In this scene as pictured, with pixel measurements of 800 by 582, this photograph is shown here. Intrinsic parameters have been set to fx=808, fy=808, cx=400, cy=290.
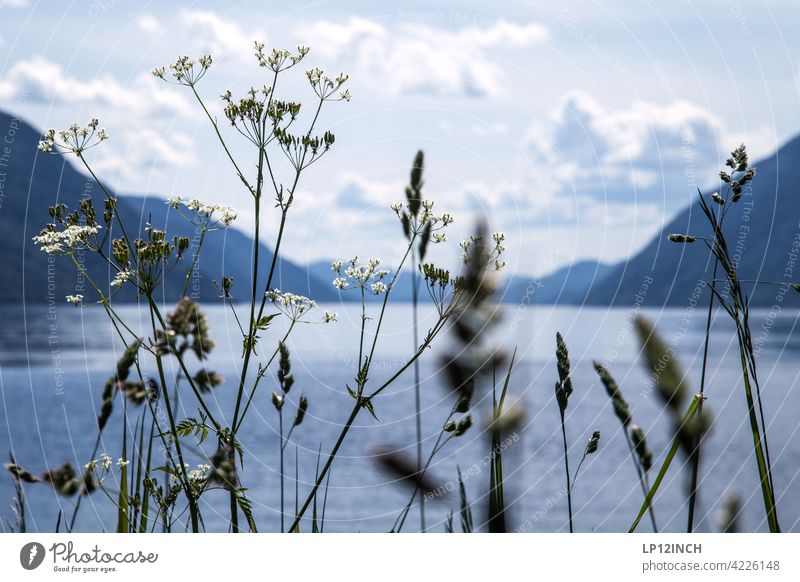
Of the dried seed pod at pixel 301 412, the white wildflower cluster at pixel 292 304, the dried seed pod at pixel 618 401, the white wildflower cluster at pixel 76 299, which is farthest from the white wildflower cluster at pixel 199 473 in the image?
the dried seed pod at pixel 618 401

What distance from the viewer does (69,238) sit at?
120 inches

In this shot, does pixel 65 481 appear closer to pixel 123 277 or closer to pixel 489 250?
Answer: pixel 123 277

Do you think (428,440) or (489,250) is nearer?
(489,250)

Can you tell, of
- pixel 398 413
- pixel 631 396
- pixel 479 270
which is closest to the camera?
pixel 479 270

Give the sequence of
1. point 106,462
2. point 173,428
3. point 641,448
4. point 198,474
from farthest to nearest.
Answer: point 106,462, point 198,474, point 173,428, point 641,448

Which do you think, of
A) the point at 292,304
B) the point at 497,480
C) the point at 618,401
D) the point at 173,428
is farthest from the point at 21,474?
the point at 618,401

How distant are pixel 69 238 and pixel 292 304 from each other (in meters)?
0.89

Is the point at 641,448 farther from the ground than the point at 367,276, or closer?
closer

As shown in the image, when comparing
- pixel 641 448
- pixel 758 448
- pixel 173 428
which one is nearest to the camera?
pixel 641 448

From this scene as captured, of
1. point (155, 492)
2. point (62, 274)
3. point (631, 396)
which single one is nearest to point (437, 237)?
point (155, 492)

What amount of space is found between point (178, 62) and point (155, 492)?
1741 millimetres

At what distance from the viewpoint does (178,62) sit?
3.36m

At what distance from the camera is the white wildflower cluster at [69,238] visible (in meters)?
3.04
